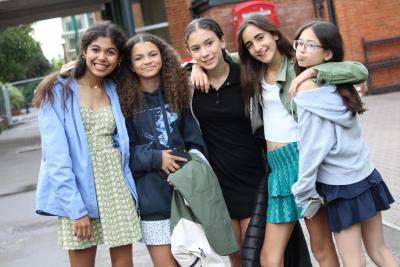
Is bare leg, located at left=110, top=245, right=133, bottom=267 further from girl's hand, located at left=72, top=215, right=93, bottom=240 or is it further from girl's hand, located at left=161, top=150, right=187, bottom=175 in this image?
girl's hand, located at left=161, top=150, right=187, bottom=175

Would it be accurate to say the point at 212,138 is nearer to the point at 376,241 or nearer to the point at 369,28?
the point at 376,241

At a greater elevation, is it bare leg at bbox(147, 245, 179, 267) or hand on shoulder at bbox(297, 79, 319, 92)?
hand on shoulder at bbox(297, 79, 319, 92)

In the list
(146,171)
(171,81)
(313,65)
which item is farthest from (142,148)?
(313,65)

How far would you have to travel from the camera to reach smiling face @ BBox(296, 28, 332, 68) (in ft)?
11.0

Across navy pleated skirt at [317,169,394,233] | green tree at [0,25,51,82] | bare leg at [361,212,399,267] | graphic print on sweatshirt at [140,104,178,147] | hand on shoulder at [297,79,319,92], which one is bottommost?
bare leg at [361,212,399,267]

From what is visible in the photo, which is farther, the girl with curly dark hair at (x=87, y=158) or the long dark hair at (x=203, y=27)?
the long dark hair at (x=203, y=27)

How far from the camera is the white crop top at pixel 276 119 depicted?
357 centimetres

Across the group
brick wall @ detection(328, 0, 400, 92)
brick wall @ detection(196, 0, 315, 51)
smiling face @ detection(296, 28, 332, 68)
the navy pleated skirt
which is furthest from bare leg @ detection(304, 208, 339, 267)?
brick wall @ detection(328, 0, 400, 92)

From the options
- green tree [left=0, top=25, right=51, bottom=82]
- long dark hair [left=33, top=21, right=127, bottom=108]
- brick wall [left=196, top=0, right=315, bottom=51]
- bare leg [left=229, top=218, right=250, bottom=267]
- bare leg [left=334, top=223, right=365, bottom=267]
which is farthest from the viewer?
green tree [left=0, top=25, right=51, bottom=82]

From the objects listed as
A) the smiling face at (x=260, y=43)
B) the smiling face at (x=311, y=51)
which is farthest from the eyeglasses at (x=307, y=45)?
the smiling face at (x=260, y=43)

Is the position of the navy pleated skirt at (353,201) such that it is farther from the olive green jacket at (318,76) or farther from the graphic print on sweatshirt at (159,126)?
the graphic print on sweatshirt at (159,126)

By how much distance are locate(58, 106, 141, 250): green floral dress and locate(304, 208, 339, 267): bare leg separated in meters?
1.03

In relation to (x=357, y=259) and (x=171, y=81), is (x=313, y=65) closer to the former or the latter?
(x=171, y=81)

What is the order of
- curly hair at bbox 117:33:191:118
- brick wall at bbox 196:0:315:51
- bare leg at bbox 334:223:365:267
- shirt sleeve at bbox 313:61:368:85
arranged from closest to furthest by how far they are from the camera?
shirt sleeve at bbox 313:61:368:85
bare leg at bbox 334:223:365:267
curly hair at bbox 117:33:191:118
brick wall at bbox 196:0:315:51
